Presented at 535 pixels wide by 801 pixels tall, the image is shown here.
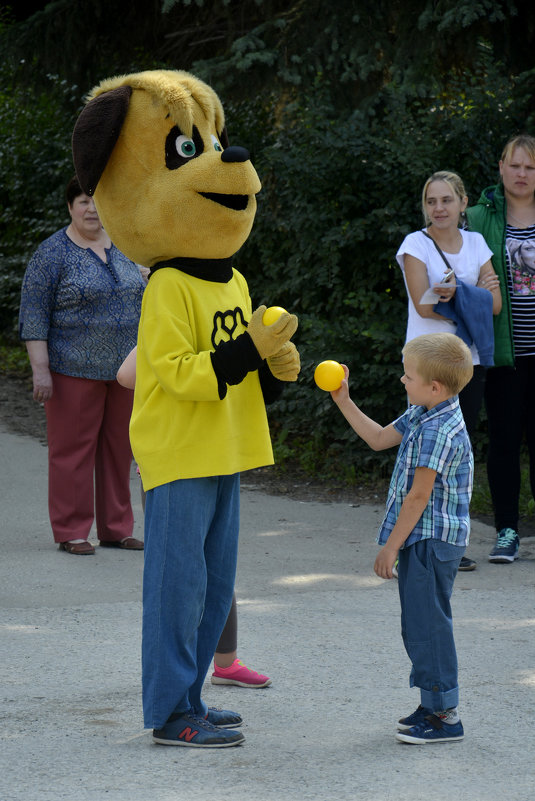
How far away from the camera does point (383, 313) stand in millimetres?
7801

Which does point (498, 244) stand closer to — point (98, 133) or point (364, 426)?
point (364, 426)

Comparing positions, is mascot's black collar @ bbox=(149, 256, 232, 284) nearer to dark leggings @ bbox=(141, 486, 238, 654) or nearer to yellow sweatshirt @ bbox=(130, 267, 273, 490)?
yellow sweatshirt @ bbox=(130, 267, 273, 490)

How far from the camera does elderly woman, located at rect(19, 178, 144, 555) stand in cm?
593

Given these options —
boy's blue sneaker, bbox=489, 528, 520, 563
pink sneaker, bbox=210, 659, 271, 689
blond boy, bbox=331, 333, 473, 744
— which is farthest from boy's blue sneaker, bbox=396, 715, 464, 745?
boy's blue sneaker, bbox=489, 528, 520, 563

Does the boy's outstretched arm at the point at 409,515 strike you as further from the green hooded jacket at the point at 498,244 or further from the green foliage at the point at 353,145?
the green foliage at the point at 353,145

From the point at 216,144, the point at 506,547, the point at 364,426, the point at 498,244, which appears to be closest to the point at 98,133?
the point at 216,144

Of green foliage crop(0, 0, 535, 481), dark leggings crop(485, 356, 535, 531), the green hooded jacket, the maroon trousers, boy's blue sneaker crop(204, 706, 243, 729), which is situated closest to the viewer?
boy's blue sneaker crop(204, 706, 243, 729)

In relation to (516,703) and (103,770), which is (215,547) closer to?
(103,770)

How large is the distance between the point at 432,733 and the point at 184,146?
2007 millimetres

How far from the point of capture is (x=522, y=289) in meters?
5.82

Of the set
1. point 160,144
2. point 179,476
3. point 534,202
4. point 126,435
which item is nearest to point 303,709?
point 179,476

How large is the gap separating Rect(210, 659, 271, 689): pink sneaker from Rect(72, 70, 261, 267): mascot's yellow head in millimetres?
1509

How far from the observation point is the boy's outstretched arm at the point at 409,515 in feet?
11.2

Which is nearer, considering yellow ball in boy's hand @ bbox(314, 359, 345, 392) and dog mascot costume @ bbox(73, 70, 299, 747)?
dog mascot costume @ bbox(73, 70, 299, 747)
